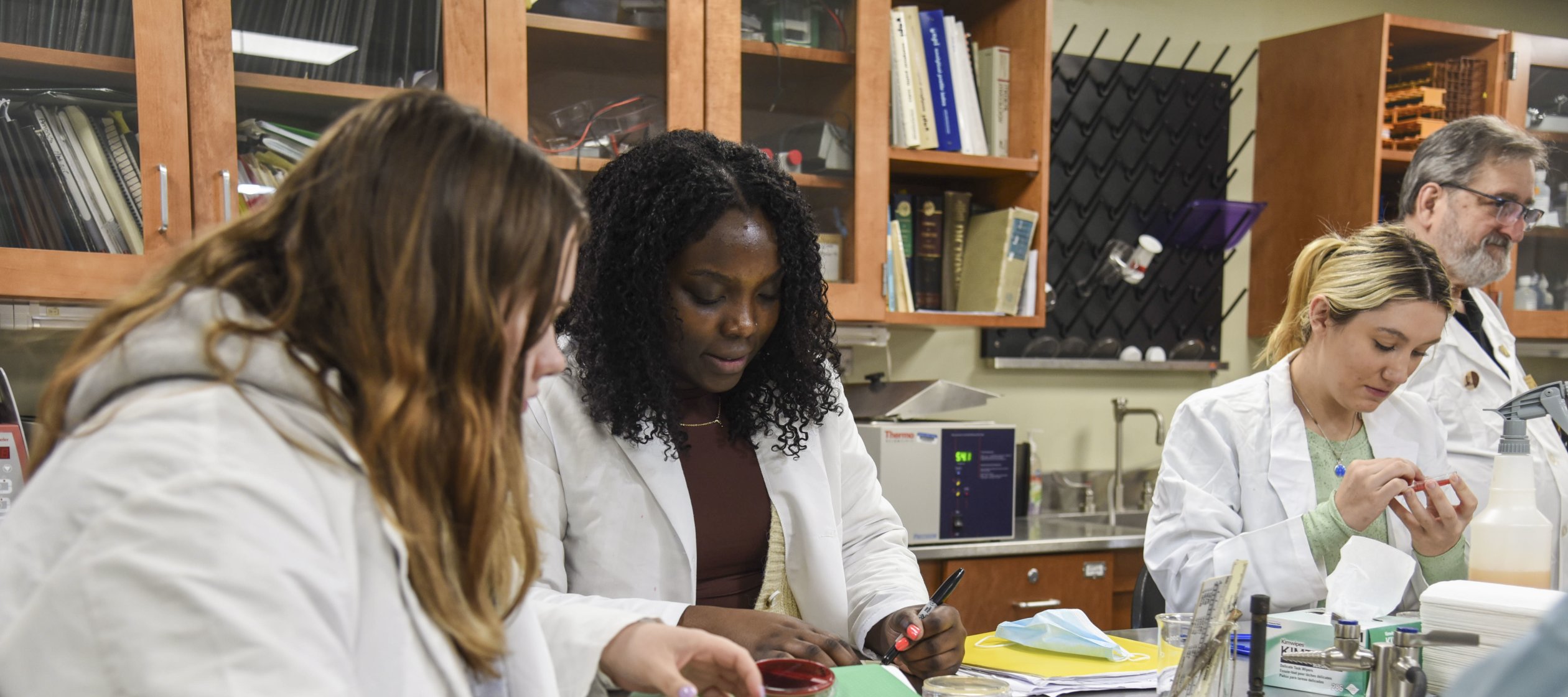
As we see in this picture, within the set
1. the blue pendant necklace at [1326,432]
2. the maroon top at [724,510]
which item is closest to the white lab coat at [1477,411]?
the blue pendant necklace at [1326,432]

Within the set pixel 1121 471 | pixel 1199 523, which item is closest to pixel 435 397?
pixel 1199 523

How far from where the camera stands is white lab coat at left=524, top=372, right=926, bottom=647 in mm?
1340

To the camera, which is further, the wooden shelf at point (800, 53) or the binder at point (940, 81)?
the binder at point (940, 81)

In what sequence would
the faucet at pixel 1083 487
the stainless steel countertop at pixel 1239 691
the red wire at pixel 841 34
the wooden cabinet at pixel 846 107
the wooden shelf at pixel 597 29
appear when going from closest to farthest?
the stainless steel countertop at pixel 1239 691
the wooden shelf at pixel 597 29
the wooden cabinet at pixel 846 107
the red wire at pixel 841 34
the faucet at pixel 1083 487

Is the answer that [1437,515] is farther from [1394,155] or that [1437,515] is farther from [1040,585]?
[1394,155]

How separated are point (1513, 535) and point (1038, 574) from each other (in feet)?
4.20

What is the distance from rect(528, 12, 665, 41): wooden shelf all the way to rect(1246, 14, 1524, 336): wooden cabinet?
1.95 meters

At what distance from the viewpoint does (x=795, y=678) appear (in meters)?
1.00

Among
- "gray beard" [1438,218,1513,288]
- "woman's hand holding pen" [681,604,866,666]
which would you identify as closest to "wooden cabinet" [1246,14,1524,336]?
"gray beard" [1438,218,1513,288]

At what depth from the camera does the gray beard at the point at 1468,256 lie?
2.15 m

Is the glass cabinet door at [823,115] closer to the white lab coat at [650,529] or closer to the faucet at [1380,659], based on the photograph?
the white lab coat at [650,529]

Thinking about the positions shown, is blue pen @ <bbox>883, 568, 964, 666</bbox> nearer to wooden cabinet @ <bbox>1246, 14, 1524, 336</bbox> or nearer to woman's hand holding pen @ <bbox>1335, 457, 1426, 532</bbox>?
woman's hand holding pen @ <bbox>1335, 457, 1426, 532</bbox>

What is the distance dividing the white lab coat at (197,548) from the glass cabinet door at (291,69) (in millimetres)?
1446

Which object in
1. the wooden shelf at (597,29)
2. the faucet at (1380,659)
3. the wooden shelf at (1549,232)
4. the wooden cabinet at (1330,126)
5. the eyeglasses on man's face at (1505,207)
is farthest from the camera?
the wooden shelf at (1549,232)
